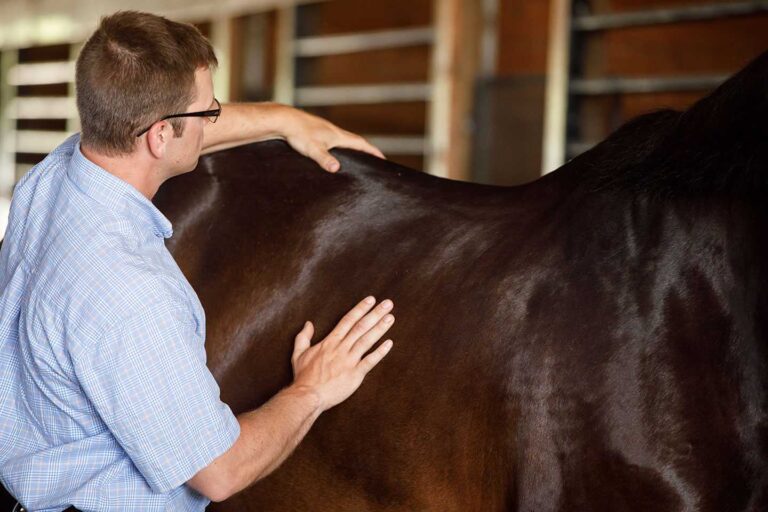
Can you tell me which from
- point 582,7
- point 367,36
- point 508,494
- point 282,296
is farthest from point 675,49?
point 508,494

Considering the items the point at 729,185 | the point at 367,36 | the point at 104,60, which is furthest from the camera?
the point at 367,36

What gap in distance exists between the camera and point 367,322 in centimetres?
179

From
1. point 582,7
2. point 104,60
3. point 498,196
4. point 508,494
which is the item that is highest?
point 582,7

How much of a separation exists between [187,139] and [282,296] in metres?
0.55

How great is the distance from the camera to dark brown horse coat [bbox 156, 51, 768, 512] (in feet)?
4.97

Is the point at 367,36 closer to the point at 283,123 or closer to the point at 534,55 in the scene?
the point at 534,55

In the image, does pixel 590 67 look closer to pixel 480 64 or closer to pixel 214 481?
pixel 480 64

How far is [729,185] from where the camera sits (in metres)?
1.57

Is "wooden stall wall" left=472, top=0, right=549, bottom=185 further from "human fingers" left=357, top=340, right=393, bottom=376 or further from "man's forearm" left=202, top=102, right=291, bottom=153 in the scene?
"human fingers" left=357, top=340, right=393, bottom=376

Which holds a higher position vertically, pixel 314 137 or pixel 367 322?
pixel 314 137

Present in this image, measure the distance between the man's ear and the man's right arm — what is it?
411mm

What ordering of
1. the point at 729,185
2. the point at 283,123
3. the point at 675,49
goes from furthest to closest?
the point at 675,49 < the point at 283,123 < the point at 729,185

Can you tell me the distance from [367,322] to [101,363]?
528 millimetres

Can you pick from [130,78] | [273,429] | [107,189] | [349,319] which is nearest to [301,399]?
[273,429]
